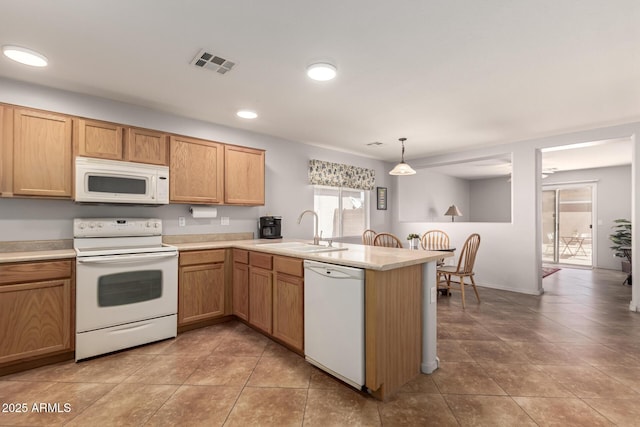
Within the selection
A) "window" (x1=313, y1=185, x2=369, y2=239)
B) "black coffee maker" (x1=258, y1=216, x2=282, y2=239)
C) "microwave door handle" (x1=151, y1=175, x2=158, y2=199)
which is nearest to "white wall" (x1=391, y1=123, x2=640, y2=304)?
"window" (x1=313, y1=185, x2=369, y2=239)

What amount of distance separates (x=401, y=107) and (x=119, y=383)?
11.1 feet

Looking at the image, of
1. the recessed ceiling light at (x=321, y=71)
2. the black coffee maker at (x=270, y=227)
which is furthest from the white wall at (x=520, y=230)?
the recessed ceiling light at (x=321, y=71)

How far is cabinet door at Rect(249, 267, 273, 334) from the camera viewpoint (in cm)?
272

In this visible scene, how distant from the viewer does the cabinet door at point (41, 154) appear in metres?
2.42

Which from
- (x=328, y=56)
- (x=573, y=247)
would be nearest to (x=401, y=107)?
(x=328, y=56)

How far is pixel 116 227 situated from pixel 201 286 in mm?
978

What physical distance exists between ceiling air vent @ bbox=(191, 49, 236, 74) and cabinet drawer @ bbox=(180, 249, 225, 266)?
5.59 ft

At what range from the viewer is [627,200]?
6.31 m

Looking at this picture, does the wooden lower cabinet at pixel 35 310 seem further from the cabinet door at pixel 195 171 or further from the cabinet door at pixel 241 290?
the cabinet door at pixel 241 290

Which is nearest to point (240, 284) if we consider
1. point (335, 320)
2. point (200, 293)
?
point (200, 293)

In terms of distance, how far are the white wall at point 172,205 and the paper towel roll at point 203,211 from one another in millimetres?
81

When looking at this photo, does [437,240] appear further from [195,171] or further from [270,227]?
[195,171]

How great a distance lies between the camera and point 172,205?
3.40m

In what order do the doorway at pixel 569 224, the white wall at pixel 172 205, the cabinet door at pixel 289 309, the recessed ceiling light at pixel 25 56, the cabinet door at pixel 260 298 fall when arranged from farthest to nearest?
the doorway at pixel 569 224
the cabinet door at pixel 260 298
the white wall at pixel 172 205
the cabinet door at pixel 289 309
the recessed ceiling light at pixel 25 56
